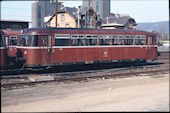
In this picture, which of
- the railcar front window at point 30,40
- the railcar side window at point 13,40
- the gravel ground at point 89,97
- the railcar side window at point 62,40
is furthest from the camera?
the railcar side window at point 13,40

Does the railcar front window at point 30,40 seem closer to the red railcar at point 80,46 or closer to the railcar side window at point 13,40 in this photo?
the red railcar at point 80,46

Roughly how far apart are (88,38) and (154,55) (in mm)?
7758

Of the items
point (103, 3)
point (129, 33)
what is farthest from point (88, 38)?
point (103, 3)

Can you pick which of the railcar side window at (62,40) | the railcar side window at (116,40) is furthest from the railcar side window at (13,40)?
the railcar side window at (116,40)

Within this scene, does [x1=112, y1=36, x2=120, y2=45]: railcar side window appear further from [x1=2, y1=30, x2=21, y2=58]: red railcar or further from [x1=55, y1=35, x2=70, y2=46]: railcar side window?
[x1=2, y1=30, x2=21, y2=58]: red railcar

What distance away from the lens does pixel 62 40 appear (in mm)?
17719

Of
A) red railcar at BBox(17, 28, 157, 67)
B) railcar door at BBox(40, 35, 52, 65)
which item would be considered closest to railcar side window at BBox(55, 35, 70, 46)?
red railcar at BBox(17, 28, 157, 67)

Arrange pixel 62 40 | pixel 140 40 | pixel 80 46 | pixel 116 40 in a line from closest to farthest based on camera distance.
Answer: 1. pixel 62 40
2. pixel 80 46
3. pixel 116 40
4. pixel 140 40

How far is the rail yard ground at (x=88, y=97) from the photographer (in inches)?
361

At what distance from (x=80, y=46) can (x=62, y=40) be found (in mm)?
1537

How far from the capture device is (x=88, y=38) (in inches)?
745

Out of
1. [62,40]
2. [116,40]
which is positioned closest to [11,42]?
[62,40]

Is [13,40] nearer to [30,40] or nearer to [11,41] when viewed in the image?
[11,41]

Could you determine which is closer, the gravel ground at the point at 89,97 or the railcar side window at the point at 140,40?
the gravel ground at the point at 89,97
